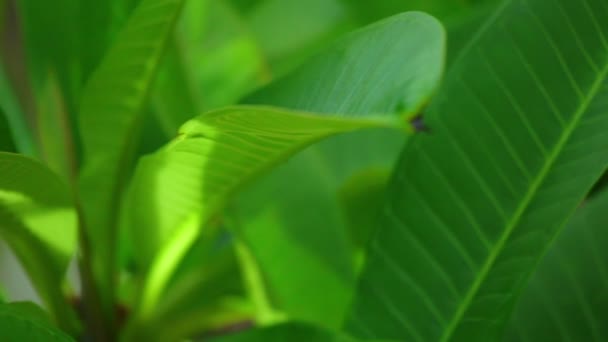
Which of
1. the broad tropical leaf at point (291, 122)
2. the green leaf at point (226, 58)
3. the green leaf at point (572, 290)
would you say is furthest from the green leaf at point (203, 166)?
the green leaf at point (226, 58)

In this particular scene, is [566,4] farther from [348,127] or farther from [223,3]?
[223,3]

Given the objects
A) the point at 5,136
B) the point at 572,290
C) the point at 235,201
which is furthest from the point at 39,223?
the point at 572,290

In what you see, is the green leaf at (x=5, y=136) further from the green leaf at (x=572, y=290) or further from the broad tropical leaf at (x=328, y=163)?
the green leaf at (x=572, y=290)

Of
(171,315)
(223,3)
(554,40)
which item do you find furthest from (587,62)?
(223,3)

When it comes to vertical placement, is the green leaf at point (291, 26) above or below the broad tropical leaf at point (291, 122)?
below

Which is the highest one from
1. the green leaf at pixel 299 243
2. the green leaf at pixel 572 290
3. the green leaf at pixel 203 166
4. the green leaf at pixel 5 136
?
the green leaf at pixel 5 136

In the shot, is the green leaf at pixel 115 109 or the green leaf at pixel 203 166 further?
the green leaf at pixel 115 109

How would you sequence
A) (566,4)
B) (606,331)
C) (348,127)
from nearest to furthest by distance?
(348,127), (566,4), (606,331)
